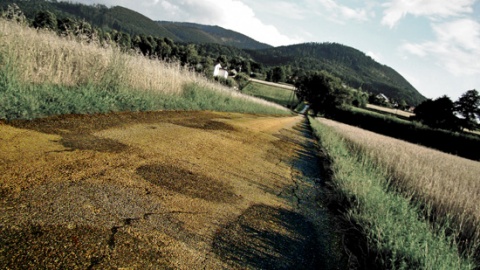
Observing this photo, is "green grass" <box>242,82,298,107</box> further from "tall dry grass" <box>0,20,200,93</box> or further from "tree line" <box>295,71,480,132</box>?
"tall dry grass" <box>0,20,200,93</box>

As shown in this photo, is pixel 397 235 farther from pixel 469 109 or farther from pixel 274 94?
pixel 274 94

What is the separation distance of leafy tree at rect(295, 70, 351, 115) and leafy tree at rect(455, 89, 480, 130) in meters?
25.4

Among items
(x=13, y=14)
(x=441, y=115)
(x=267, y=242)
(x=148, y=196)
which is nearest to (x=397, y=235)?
(x=267, y=242)

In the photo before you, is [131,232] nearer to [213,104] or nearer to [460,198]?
[460,198]

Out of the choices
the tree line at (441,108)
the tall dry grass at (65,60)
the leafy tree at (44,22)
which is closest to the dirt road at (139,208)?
the tall dry grass at (65,60)

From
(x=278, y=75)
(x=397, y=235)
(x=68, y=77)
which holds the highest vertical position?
(x=278, y=75)

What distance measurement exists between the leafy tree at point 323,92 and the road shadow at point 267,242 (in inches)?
3031

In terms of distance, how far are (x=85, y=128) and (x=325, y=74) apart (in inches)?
3500

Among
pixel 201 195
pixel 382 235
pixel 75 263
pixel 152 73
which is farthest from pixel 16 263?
pixel 152 73

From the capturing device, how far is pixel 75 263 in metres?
1.49

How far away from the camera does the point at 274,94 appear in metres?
88.6

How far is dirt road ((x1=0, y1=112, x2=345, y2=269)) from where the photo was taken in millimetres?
1672

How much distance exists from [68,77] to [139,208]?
5.11 m

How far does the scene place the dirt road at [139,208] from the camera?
1672mm
